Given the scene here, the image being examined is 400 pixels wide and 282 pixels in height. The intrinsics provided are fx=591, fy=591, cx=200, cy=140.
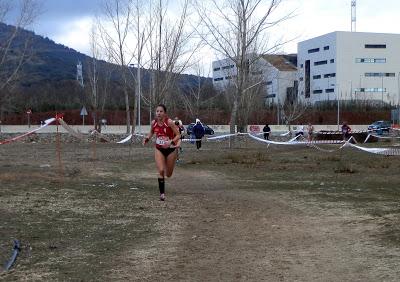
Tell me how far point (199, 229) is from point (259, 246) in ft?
4.38

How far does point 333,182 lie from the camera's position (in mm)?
14438

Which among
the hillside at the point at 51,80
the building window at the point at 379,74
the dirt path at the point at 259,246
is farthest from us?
the building window at the point at 379,74

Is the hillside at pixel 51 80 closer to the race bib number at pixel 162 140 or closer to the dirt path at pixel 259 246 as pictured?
the race bib number at pixel 162 140

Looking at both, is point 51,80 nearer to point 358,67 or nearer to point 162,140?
point 358,67

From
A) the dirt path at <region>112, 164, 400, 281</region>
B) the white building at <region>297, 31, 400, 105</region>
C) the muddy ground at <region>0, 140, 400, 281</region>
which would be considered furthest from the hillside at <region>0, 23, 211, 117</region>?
the white building at <region>297, 31, 400, 105</region>

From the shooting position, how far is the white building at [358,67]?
111812 mm

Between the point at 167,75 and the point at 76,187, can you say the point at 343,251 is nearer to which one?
the point at 76,187

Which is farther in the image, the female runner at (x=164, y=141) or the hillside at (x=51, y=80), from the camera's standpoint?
the hillside at (x=51, y=80)

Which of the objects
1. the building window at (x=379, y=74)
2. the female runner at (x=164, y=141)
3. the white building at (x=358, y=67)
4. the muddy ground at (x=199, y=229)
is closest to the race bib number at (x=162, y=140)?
the female runner at (x=164, y=141)

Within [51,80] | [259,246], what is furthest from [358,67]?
[259,246]

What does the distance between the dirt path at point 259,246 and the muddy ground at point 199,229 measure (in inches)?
0.5

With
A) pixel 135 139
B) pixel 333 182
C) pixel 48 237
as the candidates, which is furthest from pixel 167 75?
pixel 48 237

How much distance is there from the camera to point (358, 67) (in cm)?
11312

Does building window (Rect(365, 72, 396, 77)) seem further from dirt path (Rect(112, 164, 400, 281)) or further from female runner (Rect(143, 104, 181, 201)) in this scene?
female runner (Rect(143, 104, 181, 201))
